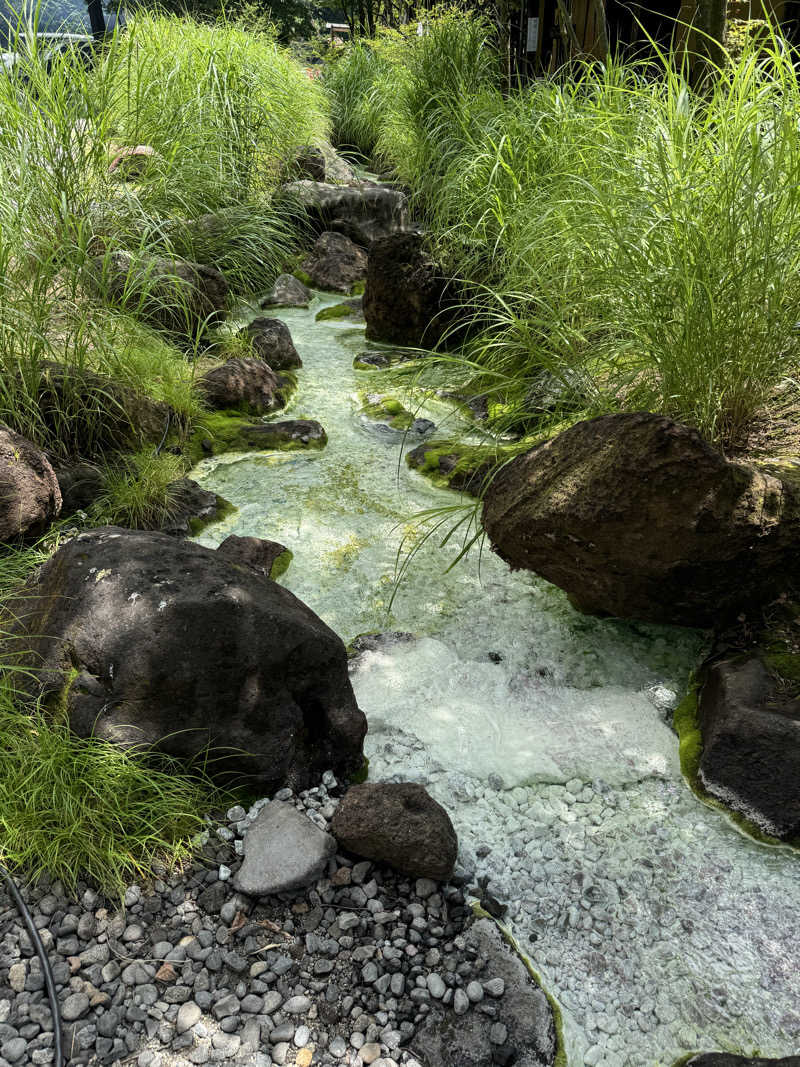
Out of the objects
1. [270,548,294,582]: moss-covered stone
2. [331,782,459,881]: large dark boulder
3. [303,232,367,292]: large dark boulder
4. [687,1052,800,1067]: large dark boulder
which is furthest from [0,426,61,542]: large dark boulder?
[303,232,367,292]: large dark boulder

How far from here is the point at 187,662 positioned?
217 centimetres

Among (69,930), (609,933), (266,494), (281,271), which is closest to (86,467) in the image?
(266,494)

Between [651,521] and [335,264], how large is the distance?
211 inches

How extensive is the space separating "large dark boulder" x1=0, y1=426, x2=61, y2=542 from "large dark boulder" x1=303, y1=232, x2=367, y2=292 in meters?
4.32

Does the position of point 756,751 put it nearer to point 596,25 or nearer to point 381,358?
point 381,358

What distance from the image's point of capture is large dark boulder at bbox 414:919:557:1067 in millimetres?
1677

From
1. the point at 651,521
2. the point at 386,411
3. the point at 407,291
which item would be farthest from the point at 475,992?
the point at 407,291

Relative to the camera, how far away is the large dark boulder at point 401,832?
6.64 feet

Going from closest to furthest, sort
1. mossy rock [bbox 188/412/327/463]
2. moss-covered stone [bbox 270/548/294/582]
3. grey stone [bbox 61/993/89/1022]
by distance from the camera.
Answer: grey stone [bbox 61/993/89/1022]
moss-covered stone [bbox 270/548/294/582]
mossy rock [bbox 188/412/327/463]

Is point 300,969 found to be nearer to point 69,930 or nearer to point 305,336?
point 69,930

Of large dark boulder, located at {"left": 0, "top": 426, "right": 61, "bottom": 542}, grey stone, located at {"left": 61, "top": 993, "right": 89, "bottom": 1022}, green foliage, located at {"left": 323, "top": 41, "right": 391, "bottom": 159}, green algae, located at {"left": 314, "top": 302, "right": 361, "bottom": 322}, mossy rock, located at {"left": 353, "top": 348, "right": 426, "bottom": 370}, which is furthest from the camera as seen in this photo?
green foliage, located at {"left": 323, "top": 41, "right": 391, "bottom": 159}

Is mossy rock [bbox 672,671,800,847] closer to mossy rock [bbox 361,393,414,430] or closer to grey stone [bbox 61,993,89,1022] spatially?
grey stone [bbox 61,993,89,1022]

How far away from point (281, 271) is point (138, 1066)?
20.8 feet

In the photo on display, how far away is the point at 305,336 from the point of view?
6.00 meters
